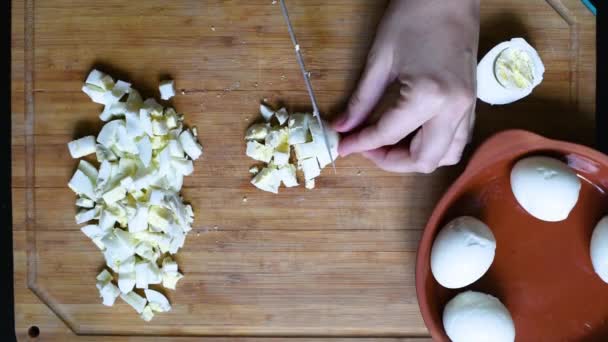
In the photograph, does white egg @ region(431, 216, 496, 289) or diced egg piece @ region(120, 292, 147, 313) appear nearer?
white egg @ region(431, 216, 496, 289)

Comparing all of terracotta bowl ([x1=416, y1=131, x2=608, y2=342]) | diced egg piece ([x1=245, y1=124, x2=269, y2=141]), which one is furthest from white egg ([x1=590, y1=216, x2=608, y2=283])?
diced egg piece ([x1=245, y1=124, x2=269, y2=141])

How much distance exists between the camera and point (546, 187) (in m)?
1.28

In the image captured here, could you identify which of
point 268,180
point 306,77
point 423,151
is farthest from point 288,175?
point 423,151

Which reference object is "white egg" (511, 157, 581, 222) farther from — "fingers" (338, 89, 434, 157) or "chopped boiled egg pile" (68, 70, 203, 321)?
"chopped boiled egg pile" (68, 70, 203, 321)

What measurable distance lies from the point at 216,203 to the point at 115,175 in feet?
0.90

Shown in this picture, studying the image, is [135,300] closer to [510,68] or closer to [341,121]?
[341,121]

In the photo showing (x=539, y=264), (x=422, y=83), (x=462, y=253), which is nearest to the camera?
(x=422, y=83)

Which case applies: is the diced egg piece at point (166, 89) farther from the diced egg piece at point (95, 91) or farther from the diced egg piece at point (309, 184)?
the diced egg piece at point (309, 184)

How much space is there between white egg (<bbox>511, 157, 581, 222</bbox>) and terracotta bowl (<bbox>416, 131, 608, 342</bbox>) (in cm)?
6

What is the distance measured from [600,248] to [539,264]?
15 centimetres

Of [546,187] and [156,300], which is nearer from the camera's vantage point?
[546,187]

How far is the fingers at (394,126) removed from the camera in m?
1.16

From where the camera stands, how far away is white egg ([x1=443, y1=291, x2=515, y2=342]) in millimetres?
1291

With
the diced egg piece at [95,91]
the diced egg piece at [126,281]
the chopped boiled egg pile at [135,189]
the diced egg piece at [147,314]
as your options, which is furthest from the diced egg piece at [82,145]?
the diced egg piece at [147,314]
